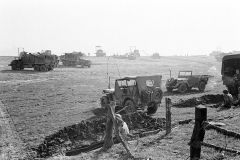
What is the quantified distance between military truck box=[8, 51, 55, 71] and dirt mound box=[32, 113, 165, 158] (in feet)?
66.2

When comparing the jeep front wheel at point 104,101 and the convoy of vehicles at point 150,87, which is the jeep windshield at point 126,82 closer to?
the convoy of vehicles at point 150,87

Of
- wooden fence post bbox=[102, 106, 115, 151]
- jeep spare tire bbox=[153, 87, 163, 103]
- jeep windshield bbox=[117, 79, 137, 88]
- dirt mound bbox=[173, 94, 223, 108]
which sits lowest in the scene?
dirt mound bbox=[173, 94, 223, 108]

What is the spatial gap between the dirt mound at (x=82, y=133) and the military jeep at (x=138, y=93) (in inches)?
28.9

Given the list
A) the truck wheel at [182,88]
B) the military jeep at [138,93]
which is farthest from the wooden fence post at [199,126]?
the truck wheel at [182,88]

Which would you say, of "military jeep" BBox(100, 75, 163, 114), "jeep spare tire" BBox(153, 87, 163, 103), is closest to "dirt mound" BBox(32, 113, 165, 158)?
"military jeep" BBox(100, 75, 163, 114)

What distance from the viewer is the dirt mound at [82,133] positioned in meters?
7.97

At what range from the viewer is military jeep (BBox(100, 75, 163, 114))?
11359mm

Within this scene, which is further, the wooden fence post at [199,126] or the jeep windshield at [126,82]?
the jeep windshield at [126,82]

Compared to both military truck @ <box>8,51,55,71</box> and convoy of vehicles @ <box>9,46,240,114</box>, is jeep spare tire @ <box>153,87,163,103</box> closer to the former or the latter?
convoy of vehicles @ <box>9,46,240,114</box>

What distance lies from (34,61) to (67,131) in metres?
20.9

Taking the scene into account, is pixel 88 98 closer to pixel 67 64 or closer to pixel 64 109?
pixel 64 109

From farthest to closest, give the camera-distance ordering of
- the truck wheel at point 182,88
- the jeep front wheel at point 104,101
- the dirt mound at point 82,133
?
1. the truck wheel at point 182,88
2. the jeep front wheel at point 104,101
3. the dirt mound at point 82,133

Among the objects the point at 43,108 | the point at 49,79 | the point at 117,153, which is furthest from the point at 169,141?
the point at 49,79

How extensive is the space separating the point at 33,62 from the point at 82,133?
21.2 m
